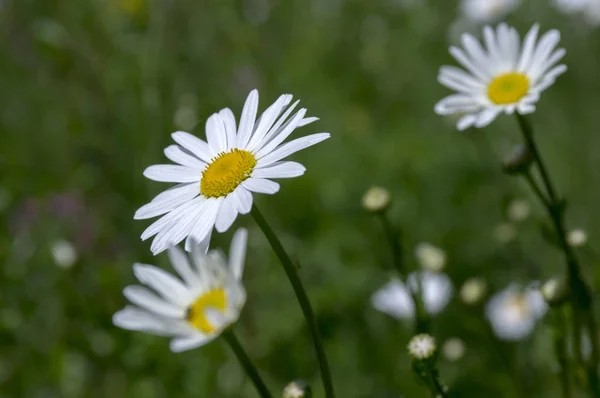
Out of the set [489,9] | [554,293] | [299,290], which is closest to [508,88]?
[554,293]

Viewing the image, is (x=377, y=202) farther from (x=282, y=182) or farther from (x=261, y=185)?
(x=282, y=182)

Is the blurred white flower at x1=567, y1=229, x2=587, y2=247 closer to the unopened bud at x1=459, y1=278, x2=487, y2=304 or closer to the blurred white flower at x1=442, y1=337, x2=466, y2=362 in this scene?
the unopened bud at x1=459, y1=278, x2=487, y2=304

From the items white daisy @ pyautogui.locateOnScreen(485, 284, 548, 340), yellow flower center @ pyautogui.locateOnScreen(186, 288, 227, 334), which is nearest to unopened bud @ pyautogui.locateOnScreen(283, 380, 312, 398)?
yellow flower center @ pyautogui.locateOnScreen(186, 288, 227, 334)

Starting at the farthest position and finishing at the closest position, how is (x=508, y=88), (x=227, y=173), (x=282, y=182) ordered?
1. (x=282, y=182)
2. (x=508, y=88)
3. (x=227, y=173)

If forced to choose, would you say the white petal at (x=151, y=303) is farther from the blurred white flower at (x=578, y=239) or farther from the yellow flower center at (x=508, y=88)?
the blurred white flower at (x=578, y=239)

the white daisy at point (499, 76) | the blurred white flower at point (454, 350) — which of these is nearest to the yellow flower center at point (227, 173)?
the white daisy at point (499, 76)

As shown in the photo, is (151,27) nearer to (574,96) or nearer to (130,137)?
(130,137)
